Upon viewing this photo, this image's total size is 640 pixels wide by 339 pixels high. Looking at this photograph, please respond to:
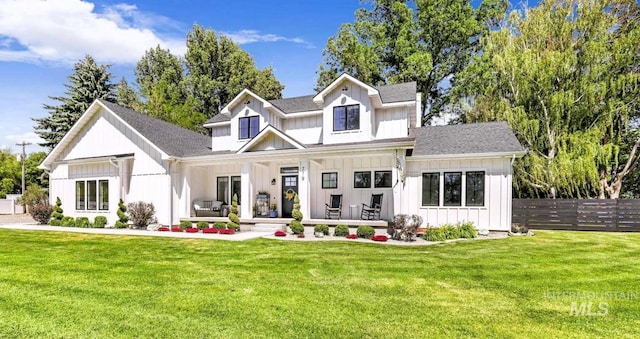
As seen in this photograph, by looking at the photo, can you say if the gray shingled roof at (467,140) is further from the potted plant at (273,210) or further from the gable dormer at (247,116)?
the gable dormer at (247,116)

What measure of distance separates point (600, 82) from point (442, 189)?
35.0ft

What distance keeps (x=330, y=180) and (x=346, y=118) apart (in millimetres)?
2830

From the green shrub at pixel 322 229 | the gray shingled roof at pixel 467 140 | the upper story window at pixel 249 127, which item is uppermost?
the upper story window at pixel 249 127

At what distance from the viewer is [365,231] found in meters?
11.8

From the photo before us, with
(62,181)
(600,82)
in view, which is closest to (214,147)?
(62,181)

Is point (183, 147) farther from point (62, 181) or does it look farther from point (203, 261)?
point (203, 261)

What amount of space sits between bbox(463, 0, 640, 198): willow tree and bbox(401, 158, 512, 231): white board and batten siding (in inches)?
238

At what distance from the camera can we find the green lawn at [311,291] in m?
4.08

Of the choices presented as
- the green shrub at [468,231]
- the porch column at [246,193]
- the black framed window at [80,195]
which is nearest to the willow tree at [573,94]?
the green shrub at [468,231]

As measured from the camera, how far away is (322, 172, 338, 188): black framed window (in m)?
15.2

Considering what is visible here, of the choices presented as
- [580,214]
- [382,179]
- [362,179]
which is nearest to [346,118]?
[362,179]

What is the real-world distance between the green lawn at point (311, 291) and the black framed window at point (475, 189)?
336 centimetres

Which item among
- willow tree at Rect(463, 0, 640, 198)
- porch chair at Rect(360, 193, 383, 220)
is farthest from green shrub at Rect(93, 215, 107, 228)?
willow tree at Rect(463, 0, 640, 198)

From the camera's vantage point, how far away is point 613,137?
17.2 metres
